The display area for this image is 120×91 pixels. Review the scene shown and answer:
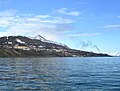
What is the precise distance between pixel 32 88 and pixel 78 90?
24.1ft

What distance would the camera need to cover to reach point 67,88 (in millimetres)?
44250

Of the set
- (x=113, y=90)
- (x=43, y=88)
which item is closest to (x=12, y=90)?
(x=43, y=88)

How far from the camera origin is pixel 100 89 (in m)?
42.9

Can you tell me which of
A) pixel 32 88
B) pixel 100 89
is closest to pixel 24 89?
pixel 32 88

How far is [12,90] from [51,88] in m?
6.14

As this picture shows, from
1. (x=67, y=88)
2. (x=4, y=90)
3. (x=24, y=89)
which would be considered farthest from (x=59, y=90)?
(x=4, y=90)

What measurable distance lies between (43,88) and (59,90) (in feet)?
10.9

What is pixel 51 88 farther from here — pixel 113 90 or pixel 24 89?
pixel 113 90

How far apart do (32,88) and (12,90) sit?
3.41 meters

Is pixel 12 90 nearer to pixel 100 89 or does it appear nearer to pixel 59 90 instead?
pixel 59 90

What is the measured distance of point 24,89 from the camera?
142 feet

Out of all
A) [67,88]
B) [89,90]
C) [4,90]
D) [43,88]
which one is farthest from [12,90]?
[89,90]

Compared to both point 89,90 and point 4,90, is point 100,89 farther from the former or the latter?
point 4,90

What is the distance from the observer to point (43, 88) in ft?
146
